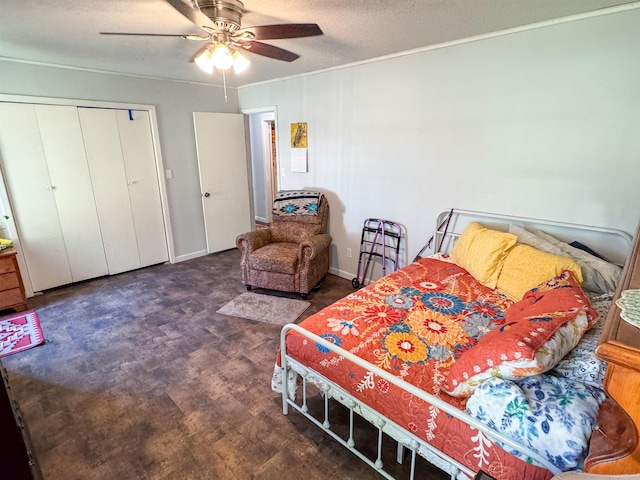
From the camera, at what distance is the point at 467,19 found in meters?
2.17

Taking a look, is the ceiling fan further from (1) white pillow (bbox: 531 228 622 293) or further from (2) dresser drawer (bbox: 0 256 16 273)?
(2) dresser drawer (bbox: 0 256 16 273)

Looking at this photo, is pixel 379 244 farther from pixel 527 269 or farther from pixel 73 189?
pixel 73 189

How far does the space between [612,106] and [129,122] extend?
4664 mm

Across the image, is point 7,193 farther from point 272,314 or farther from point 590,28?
point 590,28

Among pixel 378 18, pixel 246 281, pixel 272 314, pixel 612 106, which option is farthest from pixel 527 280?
pixel 246 281

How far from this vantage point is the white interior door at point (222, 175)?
451 cm

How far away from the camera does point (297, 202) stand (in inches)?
155

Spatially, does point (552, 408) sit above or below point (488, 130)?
below

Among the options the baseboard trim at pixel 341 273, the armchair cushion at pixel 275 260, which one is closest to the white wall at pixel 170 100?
the armchair cushion at pixel 275 260

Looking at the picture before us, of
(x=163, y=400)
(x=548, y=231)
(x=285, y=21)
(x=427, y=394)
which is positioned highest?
(x=285, y=21)

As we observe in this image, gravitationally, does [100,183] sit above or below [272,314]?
above

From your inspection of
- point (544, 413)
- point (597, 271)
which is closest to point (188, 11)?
point (544, 413)

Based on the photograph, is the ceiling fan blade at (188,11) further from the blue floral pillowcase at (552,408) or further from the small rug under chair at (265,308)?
the small rug under chair at (265,308)

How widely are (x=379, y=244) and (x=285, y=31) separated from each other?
2310 mm
